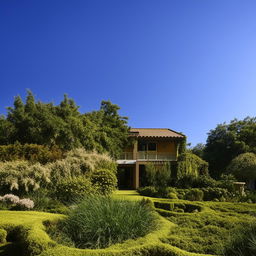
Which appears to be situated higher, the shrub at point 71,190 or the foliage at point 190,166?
the foliage at point 190,166

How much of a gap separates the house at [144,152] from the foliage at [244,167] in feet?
17.3

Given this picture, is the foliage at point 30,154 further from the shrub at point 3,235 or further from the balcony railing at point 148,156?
the balcony railing at point 148,156

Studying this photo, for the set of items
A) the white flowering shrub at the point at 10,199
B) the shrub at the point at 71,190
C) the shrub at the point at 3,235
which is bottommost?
the shrub at the point at 3,235

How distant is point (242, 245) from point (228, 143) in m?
26.7

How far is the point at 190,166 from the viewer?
2034 centimetres

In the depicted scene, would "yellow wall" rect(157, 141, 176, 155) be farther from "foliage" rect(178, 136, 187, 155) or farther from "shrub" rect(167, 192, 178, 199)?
"shrub" rect(167, 192, 178, 199)

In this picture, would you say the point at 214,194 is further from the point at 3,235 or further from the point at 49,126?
the point at 3,235

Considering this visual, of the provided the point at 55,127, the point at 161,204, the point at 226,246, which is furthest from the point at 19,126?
the point at 226,246

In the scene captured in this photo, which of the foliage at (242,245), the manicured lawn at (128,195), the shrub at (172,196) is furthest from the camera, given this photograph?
the shrub at (172,196)

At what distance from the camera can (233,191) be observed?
15.5 m

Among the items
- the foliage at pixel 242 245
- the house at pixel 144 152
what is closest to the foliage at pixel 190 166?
the house at pixel 144 152

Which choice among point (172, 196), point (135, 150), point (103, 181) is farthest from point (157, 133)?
point (103, 181)

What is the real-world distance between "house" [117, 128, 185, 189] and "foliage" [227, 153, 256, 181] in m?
5.27

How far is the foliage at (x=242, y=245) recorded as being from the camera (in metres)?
4.40
